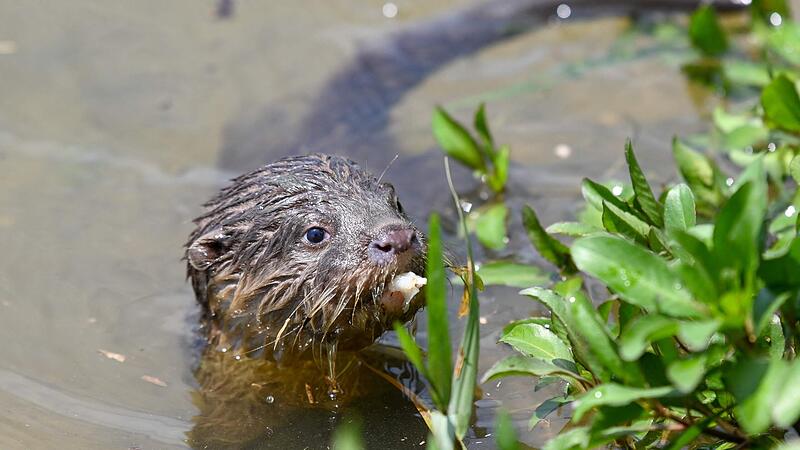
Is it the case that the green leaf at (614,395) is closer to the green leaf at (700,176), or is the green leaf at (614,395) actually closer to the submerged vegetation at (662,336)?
the submerged vegetation at (662,336)

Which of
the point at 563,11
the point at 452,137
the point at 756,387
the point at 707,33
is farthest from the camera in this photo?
the point at 563,11

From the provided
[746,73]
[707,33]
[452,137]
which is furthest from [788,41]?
[452,137]

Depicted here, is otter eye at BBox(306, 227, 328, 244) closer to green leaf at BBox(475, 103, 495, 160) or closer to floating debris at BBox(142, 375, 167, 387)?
floating debris at BBox(142, 375, 167, 387)

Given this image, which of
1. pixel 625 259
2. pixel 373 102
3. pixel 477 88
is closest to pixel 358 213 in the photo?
pixel 625 259

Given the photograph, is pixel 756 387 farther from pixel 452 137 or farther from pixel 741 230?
pixel 452 137

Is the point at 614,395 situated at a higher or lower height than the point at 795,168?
lower

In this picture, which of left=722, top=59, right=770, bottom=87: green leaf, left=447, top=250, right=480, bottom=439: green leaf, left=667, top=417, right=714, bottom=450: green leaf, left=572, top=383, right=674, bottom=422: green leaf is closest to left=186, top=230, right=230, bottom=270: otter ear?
left=447, top=250, right=480, bottom=439: green leaf

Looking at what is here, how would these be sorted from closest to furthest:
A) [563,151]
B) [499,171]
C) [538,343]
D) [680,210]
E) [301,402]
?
[680,210] → [538,343] → [301,402] → [499,171] → [563,151]

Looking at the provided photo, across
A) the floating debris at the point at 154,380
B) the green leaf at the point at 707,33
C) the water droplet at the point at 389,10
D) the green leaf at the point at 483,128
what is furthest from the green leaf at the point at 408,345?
the water droplet at the point at 389,10

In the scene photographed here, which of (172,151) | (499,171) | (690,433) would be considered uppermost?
(690,433)
